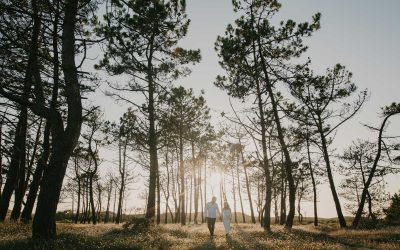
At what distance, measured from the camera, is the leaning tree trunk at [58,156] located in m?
8.80

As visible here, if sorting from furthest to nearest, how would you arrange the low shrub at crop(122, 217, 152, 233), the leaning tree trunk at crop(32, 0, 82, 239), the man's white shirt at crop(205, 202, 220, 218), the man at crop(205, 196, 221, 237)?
the man's white shirt at crop(205, 202, 220, 218) < the man at crop(205, 196, 221, 237) < the low shrub at crop(122, 217, 152, 233) < the leaning tree trunk at crop(32, 0, 82, 239)

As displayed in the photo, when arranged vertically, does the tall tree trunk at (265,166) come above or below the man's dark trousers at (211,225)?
above

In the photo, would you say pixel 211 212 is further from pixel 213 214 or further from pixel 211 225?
pixel 211 225

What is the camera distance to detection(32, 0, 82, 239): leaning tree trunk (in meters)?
8.80

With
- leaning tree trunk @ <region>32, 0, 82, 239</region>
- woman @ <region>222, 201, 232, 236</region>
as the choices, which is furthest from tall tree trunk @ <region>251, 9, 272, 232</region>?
leaning tree trunk @ <region>32, 0, 82, 239</region>

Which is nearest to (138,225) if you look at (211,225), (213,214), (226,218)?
(211,225)

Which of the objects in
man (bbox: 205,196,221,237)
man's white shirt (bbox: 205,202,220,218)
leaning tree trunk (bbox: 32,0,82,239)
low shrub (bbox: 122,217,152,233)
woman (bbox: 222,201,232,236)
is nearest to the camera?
leaning tree trunk (bbox: 32,0,82,239)

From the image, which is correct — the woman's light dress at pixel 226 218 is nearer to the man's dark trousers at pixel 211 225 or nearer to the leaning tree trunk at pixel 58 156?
the man's dark trousers at pixel 211 225

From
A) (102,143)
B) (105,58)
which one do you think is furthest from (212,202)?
(102,143)

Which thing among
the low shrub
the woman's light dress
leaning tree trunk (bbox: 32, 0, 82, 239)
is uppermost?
leaning tree trunk (bbox: 32, 0, 82, 239)

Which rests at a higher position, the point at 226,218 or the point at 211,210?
the point at 211,210

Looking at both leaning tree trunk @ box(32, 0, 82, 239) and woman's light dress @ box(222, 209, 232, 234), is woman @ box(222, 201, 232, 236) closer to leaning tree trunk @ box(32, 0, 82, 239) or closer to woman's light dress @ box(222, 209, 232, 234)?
woman's light dress @ box(222, 209, 232, 234)

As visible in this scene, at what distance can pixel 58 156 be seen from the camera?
8.89 meters

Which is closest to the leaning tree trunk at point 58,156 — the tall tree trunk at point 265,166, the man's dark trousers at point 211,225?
the man's dark trousers at point 211,225
